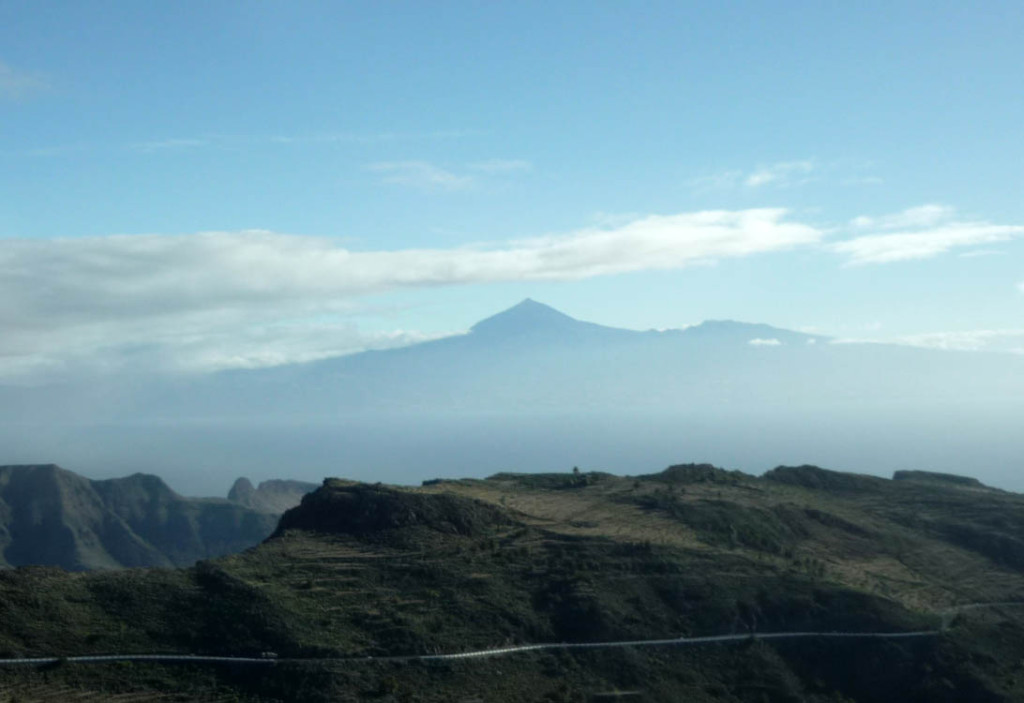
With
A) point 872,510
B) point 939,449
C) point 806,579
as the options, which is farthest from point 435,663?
point 939,449

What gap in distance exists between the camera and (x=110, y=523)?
3140 inches

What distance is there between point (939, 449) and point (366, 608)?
535 ft

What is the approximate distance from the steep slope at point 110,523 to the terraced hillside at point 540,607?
4244 centimetres

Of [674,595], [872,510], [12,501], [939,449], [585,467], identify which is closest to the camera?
[674,595]

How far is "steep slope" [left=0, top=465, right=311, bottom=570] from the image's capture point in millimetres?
73125

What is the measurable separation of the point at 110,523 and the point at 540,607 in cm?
6057

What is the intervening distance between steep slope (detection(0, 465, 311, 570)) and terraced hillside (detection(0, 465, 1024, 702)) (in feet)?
139

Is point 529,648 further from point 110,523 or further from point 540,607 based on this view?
point 110,523

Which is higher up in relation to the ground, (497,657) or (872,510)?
(872,510)

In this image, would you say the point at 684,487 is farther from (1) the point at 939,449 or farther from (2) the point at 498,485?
(1) the point at 939,449

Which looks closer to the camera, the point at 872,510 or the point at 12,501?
the point at 872,510

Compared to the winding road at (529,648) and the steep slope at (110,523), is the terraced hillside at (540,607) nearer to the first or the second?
the winding road at (529,648)

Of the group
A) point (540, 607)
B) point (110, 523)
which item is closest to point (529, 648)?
point (540, 607)

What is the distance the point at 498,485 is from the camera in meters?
47.8
